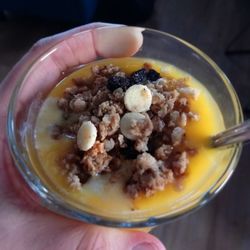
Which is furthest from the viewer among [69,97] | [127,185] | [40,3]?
[40,3]

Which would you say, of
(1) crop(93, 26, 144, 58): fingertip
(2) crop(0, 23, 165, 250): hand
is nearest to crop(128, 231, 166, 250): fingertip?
(2) crop(0, 23, 165, 250): hand

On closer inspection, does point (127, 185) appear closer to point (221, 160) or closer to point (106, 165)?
point (106, 165)

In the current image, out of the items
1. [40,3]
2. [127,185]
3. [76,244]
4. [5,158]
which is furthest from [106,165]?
[40,3]

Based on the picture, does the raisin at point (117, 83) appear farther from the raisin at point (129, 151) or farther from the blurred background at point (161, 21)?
the blurred background at point (161, 21)

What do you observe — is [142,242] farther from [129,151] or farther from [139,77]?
[139,77]

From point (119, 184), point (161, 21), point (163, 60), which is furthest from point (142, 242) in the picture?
point (161, 21)

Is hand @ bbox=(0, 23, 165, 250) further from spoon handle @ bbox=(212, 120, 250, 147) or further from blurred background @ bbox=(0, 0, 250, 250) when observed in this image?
blurred background @ bbox=(0, 0, 250, 250)

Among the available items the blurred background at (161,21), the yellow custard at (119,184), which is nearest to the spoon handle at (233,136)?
the yellow custard at (119,184)
